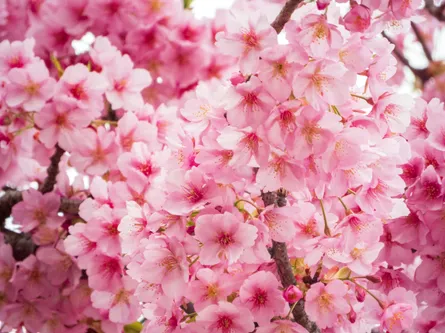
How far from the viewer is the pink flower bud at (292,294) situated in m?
1.14

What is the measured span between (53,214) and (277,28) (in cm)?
82

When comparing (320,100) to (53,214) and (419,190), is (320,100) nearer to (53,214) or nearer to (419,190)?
(419,190)

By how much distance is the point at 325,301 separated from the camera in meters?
1.20

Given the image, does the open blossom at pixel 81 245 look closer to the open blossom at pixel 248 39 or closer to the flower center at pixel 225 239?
the flower center at pixel 225 239

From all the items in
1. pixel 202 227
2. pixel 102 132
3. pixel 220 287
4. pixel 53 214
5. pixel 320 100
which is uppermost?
pixel 320 100

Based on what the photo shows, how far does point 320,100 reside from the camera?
106 centimetres

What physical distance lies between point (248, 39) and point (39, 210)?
0.87 metres

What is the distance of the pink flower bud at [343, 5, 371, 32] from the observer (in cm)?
113

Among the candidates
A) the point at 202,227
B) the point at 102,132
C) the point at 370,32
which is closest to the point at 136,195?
the point at 102,132

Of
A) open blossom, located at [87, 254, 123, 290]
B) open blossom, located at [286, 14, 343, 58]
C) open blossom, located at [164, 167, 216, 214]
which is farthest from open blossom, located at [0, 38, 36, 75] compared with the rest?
open blossom, located at [286, 14, 343, 58]

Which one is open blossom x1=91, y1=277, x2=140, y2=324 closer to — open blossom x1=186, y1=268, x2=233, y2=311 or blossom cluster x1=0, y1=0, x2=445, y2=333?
blossom cluster x1=0, y1=0, x2=445, y2=333

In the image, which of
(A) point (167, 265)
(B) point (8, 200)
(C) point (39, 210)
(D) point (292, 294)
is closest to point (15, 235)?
(B) point (8, 200)

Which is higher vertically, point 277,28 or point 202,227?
point 277,28

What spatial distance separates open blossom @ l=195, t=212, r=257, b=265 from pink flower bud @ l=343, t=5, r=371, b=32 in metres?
0.37
